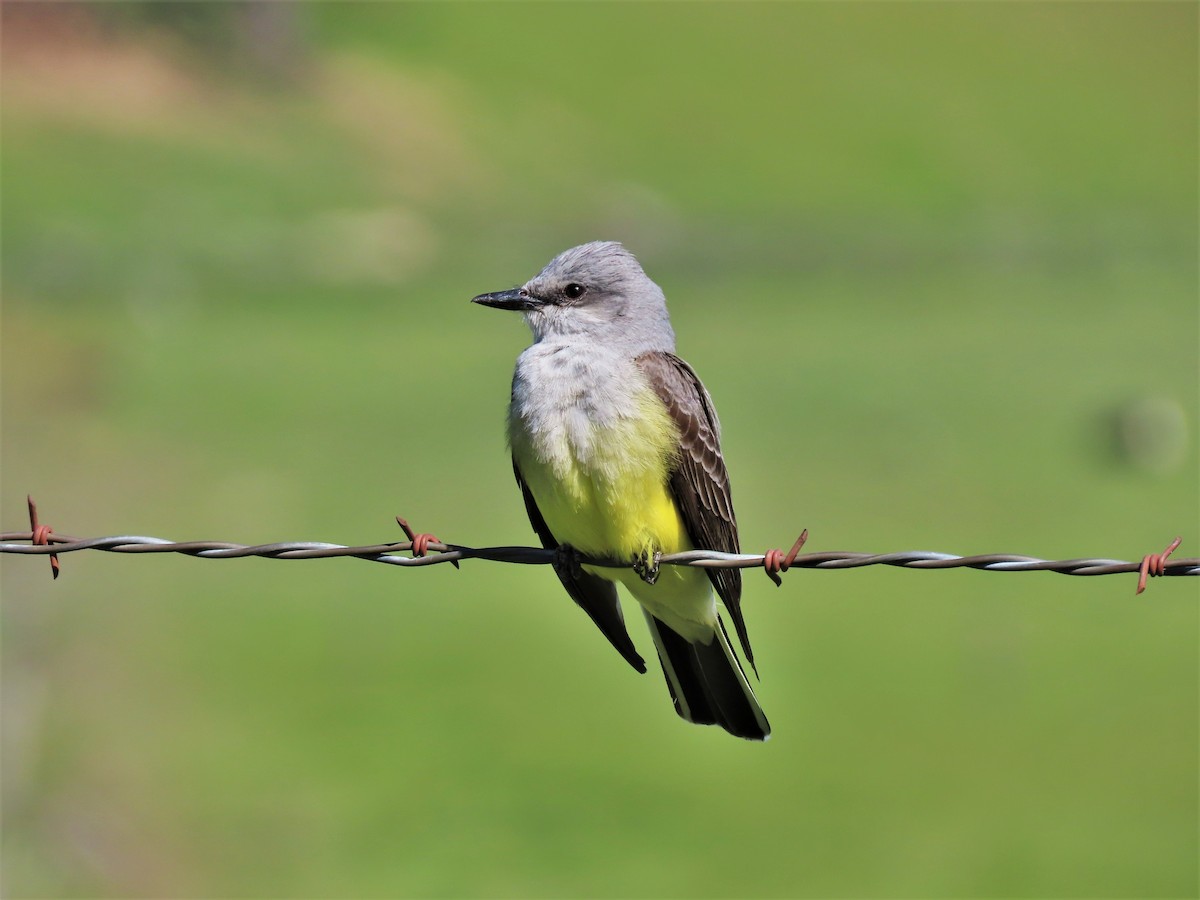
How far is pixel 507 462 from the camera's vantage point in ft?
82.4

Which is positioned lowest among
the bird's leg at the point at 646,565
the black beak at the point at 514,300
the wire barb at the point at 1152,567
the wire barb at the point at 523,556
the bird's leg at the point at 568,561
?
the wire barb at the point at 1152,567

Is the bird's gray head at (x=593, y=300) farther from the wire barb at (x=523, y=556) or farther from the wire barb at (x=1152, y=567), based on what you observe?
the wire barb at (x=1152, y=567)

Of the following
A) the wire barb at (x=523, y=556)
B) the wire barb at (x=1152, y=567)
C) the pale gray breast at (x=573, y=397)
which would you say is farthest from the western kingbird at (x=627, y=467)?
the wire barb at (x=1152, y=567)

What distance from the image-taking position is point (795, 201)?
4494 centimetres

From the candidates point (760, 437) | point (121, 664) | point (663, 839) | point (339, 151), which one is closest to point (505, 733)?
point (663, 839)

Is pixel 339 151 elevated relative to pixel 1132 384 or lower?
elevated

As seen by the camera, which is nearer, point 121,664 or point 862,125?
point 121,664

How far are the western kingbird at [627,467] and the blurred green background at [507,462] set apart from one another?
255 inches

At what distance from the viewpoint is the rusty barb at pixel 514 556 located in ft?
14.1

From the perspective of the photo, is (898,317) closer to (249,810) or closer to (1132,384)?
(1132,384)

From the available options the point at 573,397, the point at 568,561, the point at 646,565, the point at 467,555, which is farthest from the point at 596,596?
the point at 467,555

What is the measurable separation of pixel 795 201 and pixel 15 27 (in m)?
21.2

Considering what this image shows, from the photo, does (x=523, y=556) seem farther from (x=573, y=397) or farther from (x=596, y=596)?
(x=596, y=596)

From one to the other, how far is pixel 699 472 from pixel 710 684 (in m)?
0.80
